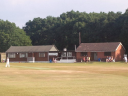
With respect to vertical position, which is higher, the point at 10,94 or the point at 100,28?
the point at 100,28

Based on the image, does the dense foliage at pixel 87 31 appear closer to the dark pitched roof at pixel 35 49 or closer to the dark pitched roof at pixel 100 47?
the dark pitched roof at pixel 100 47

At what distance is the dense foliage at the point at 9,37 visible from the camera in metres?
89.9

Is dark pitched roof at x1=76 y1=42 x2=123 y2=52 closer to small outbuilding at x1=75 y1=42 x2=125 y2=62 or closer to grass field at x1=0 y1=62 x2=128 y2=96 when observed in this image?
small outbuilding at x1=75 y1=42 x2=125 y2=62

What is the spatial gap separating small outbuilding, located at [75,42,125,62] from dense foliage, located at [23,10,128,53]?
6.69 m

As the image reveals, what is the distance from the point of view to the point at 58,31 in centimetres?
9275

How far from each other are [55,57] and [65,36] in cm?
1803

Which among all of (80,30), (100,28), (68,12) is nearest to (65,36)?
(80,30)

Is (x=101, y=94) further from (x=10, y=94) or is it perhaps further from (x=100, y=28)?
(x=100, y=28)

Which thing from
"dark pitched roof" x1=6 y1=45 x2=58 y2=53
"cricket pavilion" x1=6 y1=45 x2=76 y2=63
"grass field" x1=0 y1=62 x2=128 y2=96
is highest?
"dark pitched roof" x1=6 y1=45 x2=58 y2=53

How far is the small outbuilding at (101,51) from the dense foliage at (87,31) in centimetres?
669

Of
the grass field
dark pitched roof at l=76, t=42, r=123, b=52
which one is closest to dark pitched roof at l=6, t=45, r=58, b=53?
dark pitched roof at l=76, t=42, r=123, b=52

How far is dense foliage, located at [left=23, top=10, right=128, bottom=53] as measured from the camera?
75250 mm

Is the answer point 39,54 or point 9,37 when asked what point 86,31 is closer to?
point 39,54

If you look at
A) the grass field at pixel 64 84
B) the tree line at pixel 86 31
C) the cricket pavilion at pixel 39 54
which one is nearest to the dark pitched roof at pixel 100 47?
the cricket pavilion at pixel 39 54
